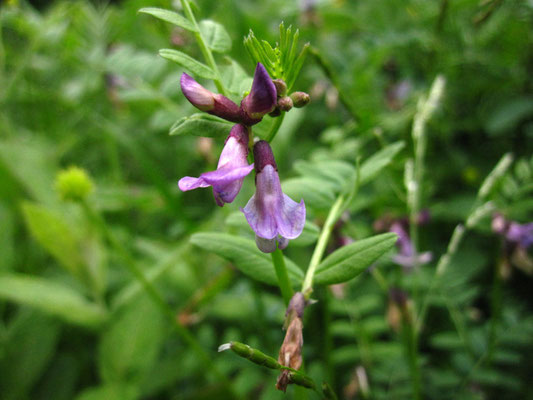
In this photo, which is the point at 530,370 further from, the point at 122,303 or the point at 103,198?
the point at 103,198

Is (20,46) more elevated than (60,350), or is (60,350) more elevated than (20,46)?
(20,46)

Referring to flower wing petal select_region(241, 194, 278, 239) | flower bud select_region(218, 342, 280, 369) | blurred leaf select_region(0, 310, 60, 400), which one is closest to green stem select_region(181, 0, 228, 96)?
flower wing petal select_region(241, 194, 278, 239)

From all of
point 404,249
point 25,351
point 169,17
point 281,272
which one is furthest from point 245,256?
point 25,351

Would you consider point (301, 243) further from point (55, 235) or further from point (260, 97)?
point (55, 235)

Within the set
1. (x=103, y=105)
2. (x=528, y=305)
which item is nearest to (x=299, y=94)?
(x=528, y=305)

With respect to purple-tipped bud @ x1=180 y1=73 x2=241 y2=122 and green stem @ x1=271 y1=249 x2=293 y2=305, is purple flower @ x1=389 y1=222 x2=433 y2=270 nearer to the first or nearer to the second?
green stem @ x1=271 y1=249 x2=293 y2=305

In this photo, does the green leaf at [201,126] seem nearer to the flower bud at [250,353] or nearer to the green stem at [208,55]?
the green stem at [208,55]
